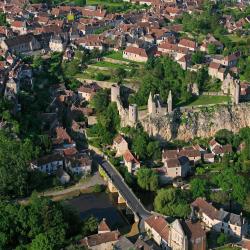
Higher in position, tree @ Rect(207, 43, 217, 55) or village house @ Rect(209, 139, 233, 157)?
tree @ Rect(207, 43, 217, 55)

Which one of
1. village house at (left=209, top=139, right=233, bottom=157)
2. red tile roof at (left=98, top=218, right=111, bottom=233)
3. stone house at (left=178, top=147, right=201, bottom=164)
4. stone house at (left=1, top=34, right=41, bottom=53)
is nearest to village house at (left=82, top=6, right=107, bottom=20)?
stone house at (left=1, top=34, right=41, bottom=53)

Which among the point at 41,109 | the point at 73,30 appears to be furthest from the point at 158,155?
the point at 73,30

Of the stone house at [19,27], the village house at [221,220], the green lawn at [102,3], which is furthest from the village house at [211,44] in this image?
the village house at [221,220]

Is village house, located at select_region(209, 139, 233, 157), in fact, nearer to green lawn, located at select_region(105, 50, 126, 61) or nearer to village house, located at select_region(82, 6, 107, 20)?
green lawn, located at select_region(105, 50, 126, 61)

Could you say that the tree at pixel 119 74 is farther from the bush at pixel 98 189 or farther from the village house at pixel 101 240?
the village house at pixel 101 240

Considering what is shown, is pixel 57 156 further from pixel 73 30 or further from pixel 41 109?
pixel 73 30

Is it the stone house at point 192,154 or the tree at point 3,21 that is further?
the tree at point 3,21

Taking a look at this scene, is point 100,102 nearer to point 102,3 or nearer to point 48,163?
point 48,163
